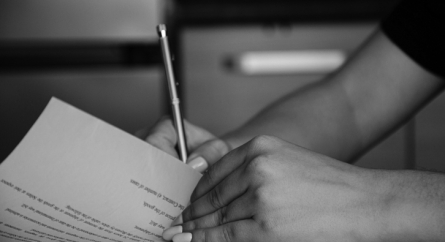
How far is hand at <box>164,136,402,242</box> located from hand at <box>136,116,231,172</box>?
0.11 meters

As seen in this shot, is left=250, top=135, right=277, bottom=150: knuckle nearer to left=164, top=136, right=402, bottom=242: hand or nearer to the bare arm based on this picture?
left=164, top=136, right=402, bottom=242: hand

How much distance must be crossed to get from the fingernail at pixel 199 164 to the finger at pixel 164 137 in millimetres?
41

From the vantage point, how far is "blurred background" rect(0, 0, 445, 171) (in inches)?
48.7

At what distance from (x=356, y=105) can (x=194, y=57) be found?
2.02 ft

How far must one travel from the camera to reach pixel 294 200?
0.39m

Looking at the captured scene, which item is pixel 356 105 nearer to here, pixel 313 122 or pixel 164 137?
pixel 313 122

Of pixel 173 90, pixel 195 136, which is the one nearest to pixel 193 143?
pixel 195 136

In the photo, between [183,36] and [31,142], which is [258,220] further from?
[183,36]

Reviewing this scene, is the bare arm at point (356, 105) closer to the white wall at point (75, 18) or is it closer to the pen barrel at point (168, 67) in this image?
the pen barrel at point (168, 67)

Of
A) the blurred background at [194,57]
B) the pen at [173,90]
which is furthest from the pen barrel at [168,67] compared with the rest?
the blurred background at [194,57]

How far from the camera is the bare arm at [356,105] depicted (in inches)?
27.5

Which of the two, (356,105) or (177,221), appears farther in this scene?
(356,105)

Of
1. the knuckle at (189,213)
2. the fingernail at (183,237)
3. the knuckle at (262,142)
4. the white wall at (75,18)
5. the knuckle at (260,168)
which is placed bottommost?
the fingernail at (183,237)

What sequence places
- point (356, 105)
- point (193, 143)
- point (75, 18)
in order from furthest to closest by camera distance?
point (75, 18)
point (356, 105)
point (193, 143)
